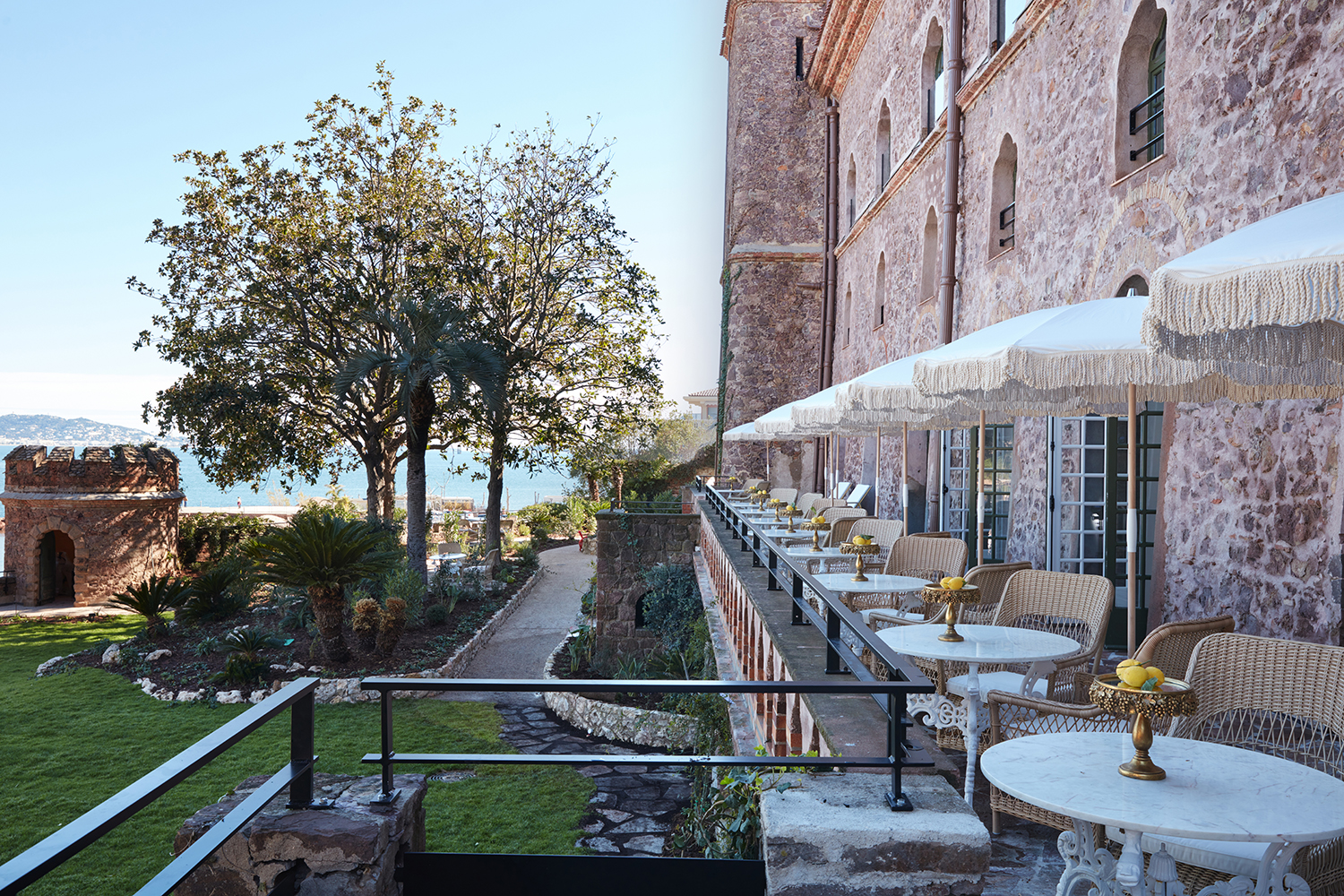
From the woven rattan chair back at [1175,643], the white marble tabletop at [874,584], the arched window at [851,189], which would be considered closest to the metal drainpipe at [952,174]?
the white marble tabletop at [874,584]

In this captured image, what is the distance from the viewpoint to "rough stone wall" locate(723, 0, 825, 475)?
21.7m

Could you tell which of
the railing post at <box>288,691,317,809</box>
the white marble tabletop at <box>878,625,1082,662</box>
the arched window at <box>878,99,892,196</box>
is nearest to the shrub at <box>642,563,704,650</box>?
the arched window at <box>878,99,892,196</box>

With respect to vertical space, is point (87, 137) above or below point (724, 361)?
above

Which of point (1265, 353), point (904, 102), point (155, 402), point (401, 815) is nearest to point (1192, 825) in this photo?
point (1265, 353)

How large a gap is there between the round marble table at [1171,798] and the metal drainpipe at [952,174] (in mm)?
9399

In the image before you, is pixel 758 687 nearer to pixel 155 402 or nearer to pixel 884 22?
pixel 884 22

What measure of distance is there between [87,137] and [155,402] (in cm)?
2367

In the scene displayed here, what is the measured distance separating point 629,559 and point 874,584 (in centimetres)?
1149

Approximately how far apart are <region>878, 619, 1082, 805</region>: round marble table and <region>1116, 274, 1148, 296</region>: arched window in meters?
4.03

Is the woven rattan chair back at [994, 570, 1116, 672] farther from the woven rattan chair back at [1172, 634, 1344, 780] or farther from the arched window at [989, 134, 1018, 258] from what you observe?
the arched window at [989, 134, 1018, 258]

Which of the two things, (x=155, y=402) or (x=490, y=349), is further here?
(x=155, y=402)

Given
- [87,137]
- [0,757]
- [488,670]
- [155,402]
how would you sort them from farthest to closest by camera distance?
[87,137] < [155,402] < [488,670] < [0,757]

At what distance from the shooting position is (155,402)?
20078 mm

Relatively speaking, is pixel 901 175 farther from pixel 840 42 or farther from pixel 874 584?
pixel 874 584
